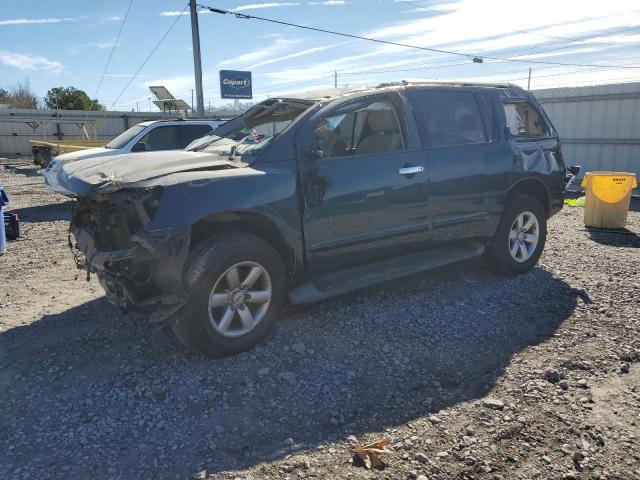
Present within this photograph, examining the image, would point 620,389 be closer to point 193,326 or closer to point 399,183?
point 399,183

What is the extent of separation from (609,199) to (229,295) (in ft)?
22.8

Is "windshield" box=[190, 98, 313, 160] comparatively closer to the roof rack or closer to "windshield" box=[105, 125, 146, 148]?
the roof rack

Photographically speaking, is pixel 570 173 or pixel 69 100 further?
pixel 69 100

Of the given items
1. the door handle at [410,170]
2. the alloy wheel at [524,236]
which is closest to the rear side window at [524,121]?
the alloy wheel at [524,236]

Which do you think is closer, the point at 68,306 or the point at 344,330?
the point at 344,330

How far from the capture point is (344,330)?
13.6 feet

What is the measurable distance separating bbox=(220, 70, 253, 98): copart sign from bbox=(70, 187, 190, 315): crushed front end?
54.4ft

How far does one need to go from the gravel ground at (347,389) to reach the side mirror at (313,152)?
4.55 feet

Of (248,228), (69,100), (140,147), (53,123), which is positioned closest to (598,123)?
(140,147)

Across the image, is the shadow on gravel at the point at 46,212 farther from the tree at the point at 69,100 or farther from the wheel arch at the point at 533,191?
the tree at the point at 69,100

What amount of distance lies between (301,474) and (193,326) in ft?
4.45

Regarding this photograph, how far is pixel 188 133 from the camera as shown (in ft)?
35.7

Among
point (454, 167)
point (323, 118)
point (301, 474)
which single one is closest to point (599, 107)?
point (454, 167)

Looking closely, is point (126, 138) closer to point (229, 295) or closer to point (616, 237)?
point (229, 295)
